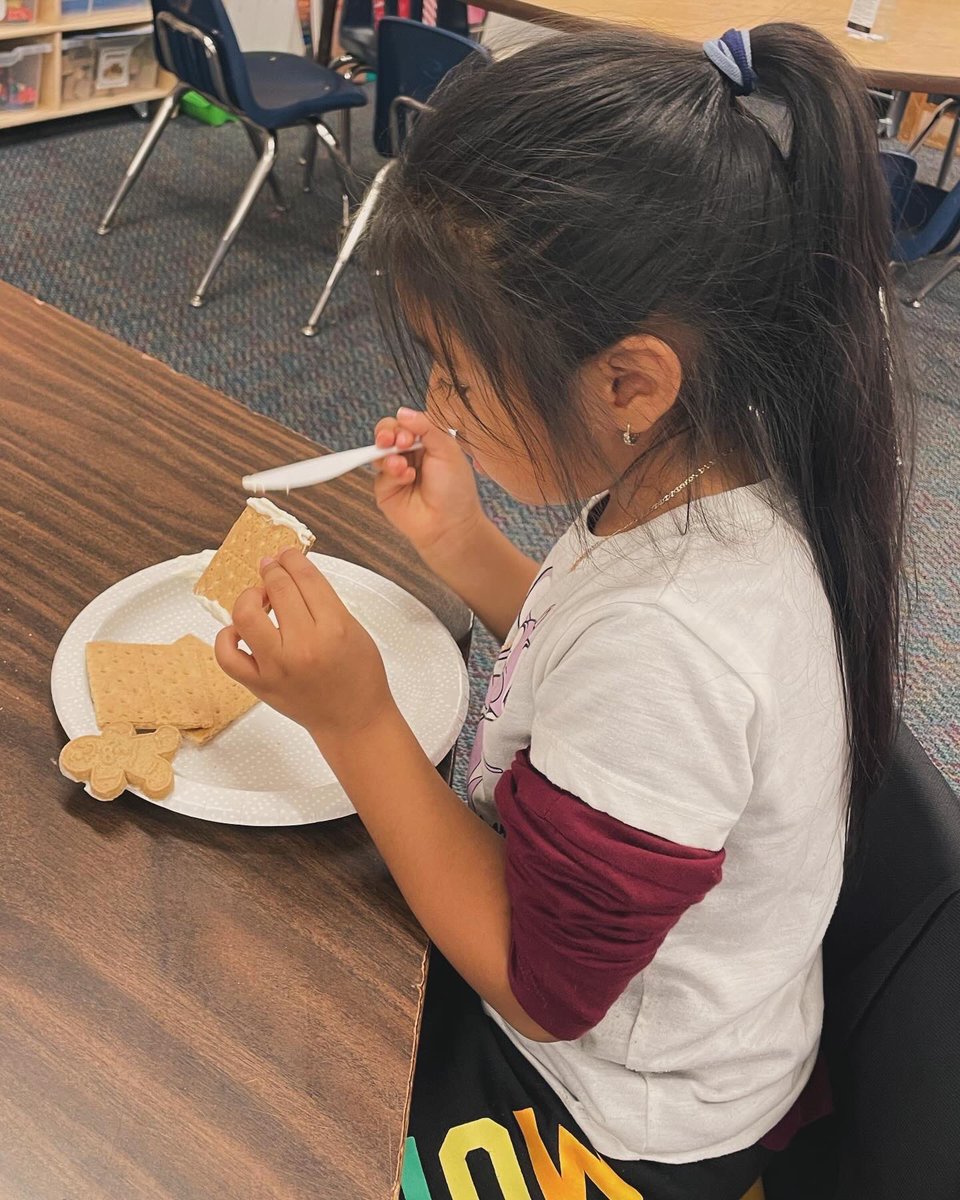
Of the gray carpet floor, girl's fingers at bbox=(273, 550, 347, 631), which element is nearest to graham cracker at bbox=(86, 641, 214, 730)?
girl's fingers at bbox=(273, 550, 347, 631)

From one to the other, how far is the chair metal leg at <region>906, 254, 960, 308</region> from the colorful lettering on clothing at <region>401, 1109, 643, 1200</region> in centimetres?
295

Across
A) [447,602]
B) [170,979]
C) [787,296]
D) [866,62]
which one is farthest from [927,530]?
[170,979]

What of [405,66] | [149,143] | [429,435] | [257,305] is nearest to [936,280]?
[405,66]

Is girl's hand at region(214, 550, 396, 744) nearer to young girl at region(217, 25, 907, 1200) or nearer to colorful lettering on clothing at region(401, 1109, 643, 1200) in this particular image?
young girl at region(217, 25, 907, 1200)

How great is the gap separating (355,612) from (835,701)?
0.37 meters

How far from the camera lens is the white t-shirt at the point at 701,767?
58cm

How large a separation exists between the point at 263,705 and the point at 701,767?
0.34m

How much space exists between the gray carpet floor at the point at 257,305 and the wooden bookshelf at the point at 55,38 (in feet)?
0.29

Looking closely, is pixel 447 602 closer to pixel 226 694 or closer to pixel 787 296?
pixel 226 694

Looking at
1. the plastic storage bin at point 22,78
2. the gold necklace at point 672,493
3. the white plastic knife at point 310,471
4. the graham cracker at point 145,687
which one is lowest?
the plastic storage bin at point 22,78

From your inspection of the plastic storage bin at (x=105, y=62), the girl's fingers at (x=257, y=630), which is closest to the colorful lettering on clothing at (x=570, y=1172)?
the girl's fingers at (x=257, y=630)

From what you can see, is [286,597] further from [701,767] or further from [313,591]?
[701,767]

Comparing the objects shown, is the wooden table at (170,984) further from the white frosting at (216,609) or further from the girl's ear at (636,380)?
the girl's ear at (636,380)

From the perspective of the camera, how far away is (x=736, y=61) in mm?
574
